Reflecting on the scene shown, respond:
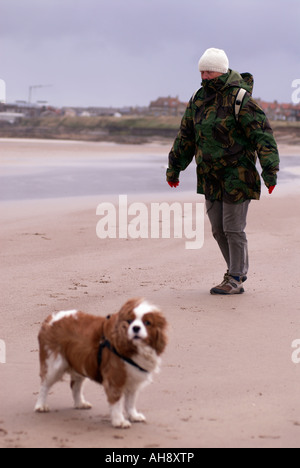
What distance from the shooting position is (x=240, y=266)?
24.3ft

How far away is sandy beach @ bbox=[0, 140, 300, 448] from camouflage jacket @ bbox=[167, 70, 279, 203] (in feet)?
3.40

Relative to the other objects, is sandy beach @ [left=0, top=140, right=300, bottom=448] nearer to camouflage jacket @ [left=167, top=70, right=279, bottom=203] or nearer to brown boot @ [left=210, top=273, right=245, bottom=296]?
brown boot @ [left=210, top=273, right=245, bottom=296]

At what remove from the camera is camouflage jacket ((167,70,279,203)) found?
6.99 metres

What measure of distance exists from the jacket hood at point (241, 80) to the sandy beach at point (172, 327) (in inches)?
75.1

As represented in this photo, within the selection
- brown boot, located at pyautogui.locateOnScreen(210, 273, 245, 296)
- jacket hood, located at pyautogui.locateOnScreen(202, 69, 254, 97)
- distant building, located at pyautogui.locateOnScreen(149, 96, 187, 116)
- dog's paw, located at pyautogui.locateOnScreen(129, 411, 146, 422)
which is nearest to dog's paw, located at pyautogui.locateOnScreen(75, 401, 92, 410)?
dog's paw, located at pyautogui.locateOnScreen(129, 411, 146, 422)

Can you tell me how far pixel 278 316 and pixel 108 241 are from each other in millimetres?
4061

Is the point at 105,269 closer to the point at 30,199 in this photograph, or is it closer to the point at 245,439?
the point at 245,439

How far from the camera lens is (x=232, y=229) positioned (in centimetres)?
725

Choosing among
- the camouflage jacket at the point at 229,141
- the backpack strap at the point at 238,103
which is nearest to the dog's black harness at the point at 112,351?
the camouflage jacket at the point at 229,141

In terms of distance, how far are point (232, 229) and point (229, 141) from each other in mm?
801

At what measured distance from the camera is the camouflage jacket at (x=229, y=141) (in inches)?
275

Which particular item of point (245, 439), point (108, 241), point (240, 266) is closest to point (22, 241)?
point (108, 241)

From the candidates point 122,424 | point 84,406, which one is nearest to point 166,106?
point 84,406

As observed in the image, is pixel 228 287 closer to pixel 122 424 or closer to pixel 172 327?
pixel 172 327
